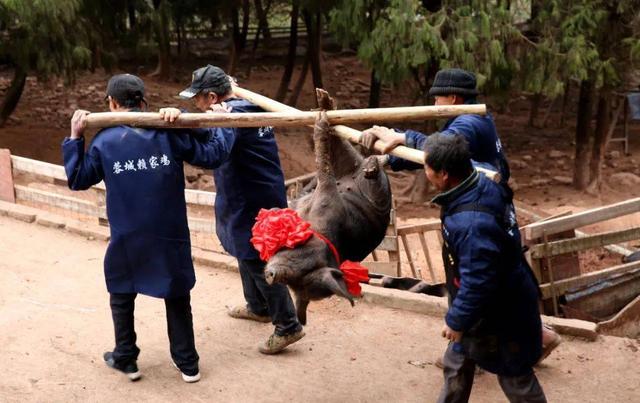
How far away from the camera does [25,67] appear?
47.7ft

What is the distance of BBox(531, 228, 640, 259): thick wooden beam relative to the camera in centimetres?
665

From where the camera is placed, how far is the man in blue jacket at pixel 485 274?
3.81 metres

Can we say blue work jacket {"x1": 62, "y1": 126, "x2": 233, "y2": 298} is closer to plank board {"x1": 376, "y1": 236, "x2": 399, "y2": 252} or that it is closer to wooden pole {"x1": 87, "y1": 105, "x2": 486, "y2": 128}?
wooden pole {"x1": 87, "y1": 105, "x2": 486, "y2": 128}

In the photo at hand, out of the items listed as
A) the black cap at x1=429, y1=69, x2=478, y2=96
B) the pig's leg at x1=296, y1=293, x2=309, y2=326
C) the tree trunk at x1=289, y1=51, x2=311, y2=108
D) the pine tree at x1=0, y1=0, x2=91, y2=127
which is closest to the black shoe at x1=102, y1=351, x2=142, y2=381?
the pig's leg at x1=296, y1=293, x2=309, y2=326

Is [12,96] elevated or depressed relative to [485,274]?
depressed

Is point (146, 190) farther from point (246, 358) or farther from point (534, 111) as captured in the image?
point (534, 111)

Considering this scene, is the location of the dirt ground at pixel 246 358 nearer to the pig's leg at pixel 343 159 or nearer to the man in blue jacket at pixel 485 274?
the man in blue jacket at pixel 485 274

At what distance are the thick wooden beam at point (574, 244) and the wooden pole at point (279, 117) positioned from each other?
9.79 ft

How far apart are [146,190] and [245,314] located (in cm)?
183

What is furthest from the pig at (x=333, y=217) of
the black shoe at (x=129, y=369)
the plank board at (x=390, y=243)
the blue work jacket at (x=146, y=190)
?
the plank board at (x=390, y=243)

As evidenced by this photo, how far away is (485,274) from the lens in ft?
12.5

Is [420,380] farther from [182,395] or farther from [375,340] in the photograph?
[182,395]

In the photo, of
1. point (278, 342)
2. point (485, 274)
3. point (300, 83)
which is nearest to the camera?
point (485, 274)

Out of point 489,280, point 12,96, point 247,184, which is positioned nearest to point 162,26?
point 12,96
